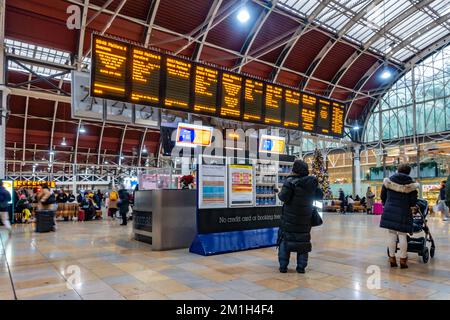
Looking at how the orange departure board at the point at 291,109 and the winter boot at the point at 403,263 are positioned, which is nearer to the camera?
the winter boot at the point at 403,263

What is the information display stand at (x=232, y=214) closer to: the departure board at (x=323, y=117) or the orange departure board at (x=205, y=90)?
the orange departure board at (x=205, y=90)

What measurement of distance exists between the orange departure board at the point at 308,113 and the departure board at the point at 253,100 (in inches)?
60.7

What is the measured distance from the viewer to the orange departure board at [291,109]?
364 inches

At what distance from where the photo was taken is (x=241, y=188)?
278 inches

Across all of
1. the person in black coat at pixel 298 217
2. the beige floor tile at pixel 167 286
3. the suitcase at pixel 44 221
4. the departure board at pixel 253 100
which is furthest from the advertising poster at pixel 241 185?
the suitcase at pixel 44 221

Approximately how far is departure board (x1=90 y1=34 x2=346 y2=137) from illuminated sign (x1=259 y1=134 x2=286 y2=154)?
0.92 meters

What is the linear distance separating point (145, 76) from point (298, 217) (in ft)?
14.1

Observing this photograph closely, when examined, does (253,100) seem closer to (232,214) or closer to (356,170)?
(232,214)

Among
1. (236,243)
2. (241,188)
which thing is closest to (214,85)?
(241,188)

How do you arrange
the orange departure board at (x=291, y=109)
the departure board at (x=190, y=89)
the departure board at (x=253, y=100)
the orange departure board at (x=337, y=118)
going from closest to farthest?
the departure board at (x=190, y=89) < the departure board at (x=253, y=100) < the orange departure board at (x=291, y=109) < the orange departure board at (x=337, y=118)

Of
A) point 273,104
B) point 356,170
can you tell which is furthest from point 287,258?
point 356,170

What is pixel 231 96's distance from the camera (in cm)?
818
